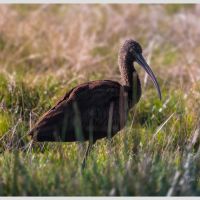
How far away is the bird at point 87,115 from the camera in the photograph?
7.08m

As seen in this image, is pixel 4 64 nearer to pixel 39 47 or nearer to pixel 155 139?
pixel 39 47

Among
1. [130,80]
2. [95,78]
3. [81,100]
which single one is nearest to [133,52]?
[130,80]

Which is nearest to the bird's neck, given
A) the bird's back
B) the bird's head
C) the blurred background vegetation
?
the bird's head

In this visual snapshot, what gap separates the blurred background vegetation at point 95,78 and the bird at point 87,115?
0.13m

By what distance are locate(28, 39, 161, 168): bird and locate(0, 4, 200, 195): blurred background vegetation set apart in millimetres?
129

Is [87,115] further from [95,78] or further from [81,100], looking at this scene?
[95,78]

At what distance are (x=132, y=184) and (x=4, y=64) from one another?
5786mm

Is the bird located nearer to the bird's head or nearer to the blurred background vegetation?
the blurred background vegetation

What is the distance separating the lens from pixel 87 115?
7250 millimetres

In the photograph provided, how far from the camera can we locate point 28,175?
6.05 metres

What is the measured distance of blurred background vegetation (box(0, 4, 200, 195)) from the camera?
608 cm

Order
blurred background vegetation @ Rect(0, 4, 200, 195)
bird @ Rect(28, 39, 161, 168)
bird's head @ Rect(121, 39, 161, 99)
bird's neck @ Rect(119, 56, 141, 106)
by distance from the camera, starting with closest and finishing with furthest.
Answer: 1. blurred background vegetation @ Rect(0, 4, 200, 195)
2. bird @ Rect(28, 39, 161, 168)
3. bird's neck @ Rect(119, 56, 141, 106)
4. bird's head @ Rect(121, 39, 161, 99)

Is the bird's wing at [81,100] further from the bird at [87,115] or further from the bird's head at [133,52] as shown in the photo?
the bird's head at [133,52]

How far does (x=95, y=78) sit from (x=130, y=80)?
2476 millimetres
